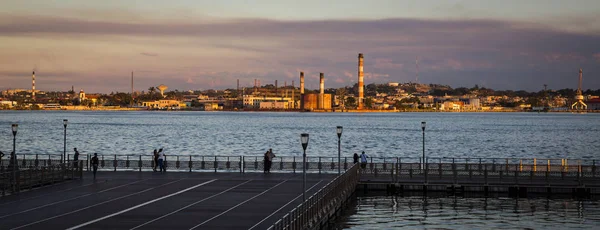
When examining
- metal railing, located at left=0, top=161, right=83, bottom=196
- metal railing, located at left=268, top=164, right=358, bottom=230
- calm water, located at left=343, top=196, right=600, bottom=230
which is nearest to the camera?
metal railing, located at left=268, top=164, right=358, bottom=230

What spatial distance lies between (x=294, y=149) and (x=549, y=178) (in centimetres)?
7840

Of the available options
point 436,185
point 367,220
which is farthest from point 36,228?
point 436,185

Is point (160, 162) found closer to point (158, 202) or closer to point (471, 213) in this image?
point (158, 202)

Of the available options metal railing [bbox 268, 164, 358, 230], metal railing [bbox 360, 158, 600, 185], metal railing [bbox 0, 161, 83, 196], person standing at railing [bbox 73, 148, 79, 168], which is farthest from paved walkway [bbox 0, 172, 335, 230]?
metal railing [bbox 360, 158, 600, 185]

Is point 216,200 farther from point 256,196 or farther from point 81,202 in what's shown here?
point 81,202

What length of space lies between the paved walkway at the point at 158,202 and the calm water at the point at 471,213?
10.8 ft

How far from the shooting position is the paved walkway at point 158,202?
30.3 meters

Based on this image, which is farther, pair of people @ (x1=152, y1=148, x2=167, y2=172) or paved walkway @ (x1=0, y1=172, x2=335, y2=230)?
pair of people @ (x1=152, y1=148, x2=167, y2=172)

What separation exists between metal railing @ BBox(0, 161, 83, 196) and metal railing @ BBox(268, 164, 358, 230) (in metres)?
14.5

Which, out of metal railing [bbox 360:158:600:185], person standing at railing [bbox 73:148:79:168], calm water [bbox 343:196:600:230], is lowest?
calm water [bbox 343:196:600:230]

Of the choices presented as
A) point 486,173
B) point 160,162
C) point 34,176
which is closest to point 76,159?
point 160,162

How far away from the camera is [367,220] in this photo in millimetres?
39188

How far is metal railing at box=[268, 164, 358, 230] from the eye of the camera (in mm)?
26111

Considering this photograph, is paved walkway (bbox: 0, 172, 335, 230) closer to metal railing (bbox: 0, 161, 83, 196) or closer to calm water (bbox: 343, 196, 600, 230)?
metal railing (bbox: 0, 161, 83, 196)
